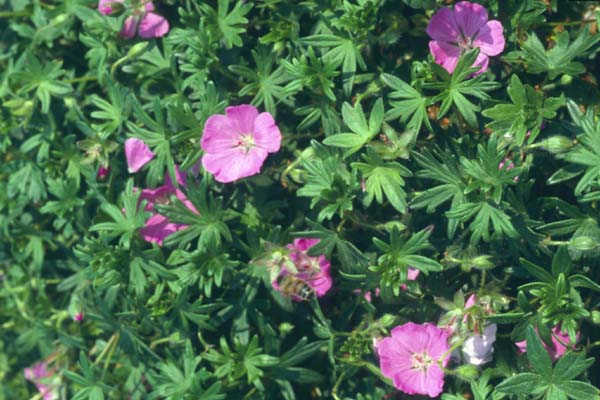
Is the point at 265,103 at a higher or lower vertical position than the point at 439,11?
lower

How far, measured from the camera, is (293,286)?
2309 mm

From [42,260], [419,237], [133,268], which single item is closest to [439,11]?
[419,237]

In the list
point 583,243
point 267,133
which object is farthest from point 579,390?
point 267,133

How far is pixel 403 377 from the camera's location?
86.8 inches

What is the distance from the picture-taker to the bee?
230 centimetres

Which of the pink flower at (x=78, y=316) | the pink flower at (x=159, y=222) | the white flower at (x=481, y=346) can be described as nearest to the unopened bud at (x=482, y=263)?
the white flower at (x=481, y=346)

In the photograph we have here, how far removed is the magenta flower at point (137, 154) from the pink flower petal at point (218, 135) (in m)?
0.20

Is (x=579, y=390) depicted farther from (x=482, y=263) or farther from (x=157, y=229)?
(x=157, y=229)

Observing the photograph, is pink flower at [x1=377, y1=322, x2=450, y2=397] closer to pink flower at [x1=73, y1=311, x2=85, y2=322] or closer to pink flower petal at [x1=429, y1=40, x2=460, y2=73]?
pink flower petal at [x1=429, y1=40, x2=460, y2=73]

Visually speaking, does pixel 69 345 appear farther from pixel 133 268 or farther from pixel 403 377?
pixel 403 377

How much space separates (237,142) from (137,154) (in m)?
0.32

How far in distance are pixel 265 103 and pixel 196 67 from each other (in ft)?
0.72

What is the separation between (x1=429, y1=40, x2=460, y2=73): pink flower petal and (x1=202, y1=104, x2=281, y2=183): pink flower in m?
0.47

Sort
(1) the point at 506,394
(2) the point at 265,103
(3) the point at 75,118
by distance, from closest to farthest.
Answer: (1) the point at 506,394 < (2) the point at 265,103 < (3) the point at 75,118
